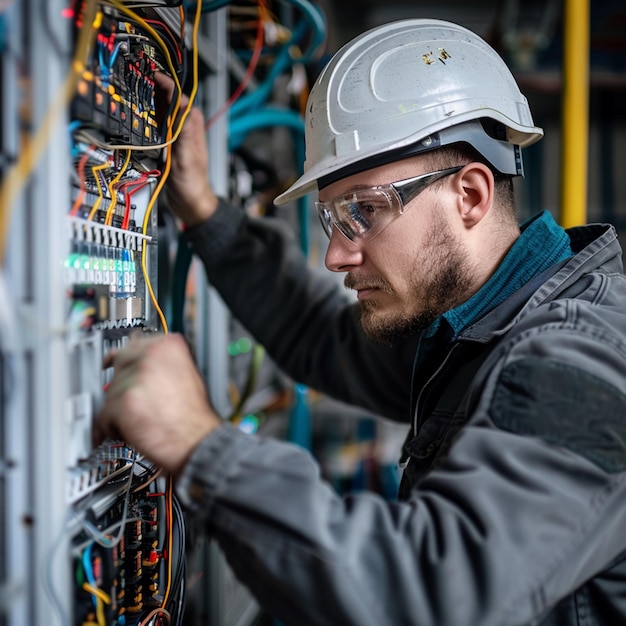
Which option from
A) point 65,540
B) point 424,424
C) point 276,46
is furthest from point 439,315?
point 276,46

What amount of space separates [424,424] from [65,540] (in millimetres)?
614

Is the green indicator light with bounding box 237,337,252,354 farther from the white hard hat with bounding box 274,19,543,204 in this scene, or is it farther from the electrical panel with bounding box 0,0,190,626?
the electrical panel with bounding box 0,0,190,626

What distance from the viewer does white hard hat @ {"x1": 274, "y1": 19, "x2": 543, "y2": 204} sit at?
3.71 feet

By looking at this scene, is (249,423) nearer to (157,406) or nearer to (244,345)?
(244,345)

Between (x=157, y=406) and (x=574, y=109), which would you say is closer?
(x=157, y=406)

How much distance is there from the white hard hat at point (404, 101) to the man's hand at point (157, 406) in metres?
0.48

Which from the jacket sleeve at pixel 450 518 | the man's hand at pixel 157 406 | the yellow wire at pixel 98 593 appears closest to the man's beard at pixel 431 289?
the jacket sleeve at pixel 450 518

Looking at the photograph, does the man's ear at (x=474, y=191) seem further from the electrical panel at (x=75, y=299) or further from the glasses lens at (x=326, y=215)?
the electrical panel at (x=75, y=299)

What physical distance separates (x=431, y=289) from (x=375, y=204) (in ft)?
0.61

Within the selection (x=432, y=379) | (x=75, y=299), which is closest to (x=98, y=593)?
(x=75, y=299)

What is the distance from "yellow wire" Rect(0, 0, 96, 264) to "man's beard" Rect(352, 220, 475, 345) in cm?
67

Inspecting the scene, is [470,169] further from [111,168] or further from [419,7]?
[419,7]

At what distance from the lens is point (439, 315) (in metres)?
1.23

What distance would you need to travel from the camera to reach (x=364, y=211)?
3.85 feet
